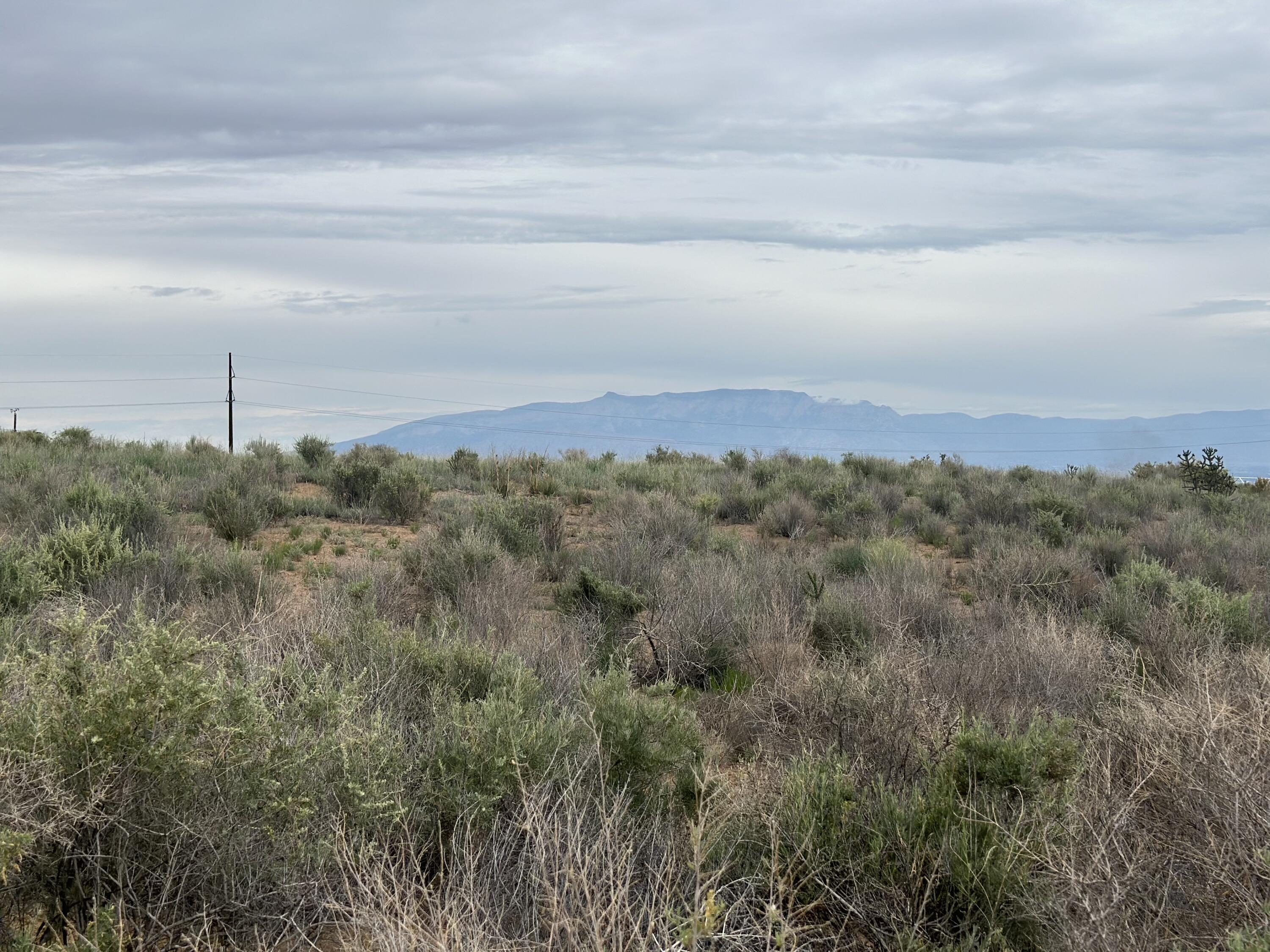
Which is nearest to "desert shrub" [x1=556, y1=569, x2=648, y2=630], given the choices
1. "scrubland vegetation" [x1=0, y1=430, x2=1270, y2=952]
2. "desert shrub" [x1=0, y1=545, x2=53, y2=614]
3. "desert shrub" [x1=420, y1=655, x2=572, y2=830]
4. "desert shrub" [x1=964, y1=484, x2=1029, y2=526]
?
"scrubland vegetation" [x1=0, y1=430, x2=1270, y2=952]

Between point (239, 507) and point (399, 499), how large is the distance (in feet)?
7.88

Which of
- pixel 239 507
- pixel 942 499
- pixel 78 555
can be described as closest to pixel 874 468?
pixel 942 499

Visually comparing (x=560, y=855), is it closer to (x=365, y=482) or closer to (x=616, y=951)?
(x=616, y=951)

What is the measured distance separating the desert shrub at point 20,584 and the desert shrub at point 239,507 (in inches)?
138

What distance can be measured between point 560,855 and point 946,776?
171 cm

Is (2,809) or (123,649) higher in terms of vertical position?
(123,649)

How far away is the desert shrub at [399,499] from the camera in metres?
13.6

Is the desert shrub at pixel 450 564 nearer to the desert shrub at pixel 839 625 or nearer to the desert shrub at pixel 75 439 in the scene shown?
the desert shrub at pixel 839 625

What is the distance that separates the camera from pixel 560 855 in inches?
134

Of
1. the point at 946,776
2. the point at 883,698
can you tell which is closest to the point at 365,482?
the point at 883,698

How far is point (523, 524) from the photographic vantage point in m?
11.9

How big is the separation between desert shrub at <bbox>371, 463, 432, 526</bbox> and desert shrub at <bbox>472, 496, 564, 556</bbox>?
1406 mm

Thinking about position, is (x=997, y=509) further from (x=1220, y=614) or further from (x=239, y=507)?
(x=239, y=507)

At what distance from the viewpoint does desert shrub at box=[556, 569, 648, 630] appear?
328 inches
